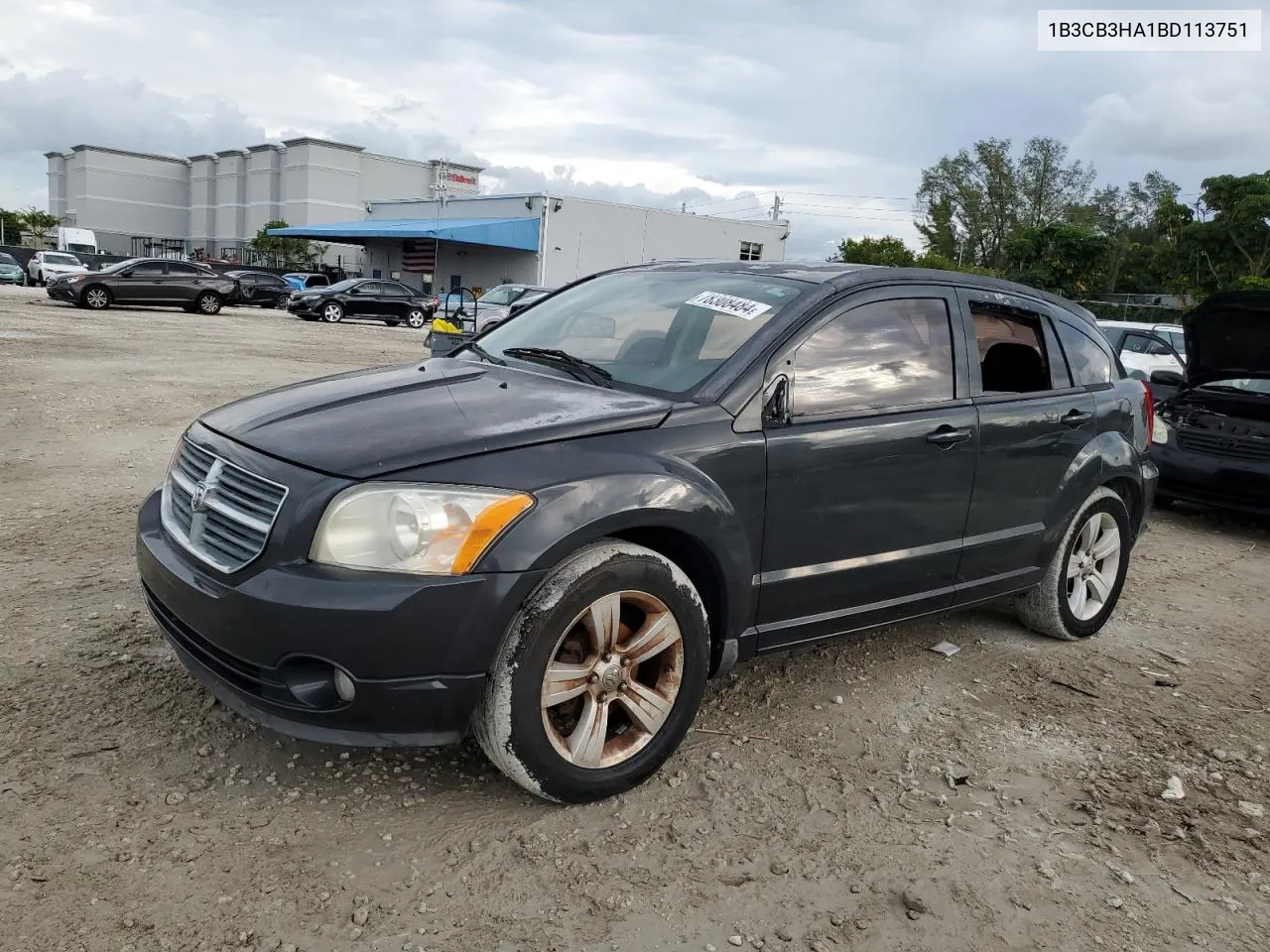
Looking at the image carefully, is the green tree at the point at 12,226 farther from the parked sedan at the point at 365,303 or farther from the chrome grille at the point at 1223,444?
the chrome grille at the point at 1223,444

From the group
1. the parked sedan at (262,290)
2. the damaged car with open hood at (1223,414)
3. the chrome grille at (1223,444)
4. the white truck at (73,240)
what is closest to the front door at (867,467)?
the damaged car with open hood at (1223,414)

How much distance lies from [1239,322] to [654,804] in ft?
21.4

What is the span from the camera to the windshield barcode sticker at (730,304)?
362 centimetres

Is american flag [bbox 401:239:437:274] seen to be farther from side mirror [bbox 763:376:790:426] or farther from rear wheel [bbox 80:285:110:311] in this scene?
side mirror [bbox 763:376:790:426]

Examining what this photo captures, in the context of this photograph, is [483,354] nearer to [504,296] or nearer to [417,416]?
[417,416]

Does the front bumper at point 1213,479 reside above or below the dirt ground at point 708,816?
above

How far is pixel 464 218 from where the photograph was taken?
151 feet

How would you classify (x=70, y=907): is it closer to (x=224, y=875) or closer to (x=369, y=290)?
(x=224, y=875)

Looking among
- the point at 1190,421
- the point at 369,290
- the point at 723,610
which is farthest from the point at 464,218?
the point at 723,610

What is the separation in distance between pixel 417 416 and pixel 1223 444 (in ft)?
22.1

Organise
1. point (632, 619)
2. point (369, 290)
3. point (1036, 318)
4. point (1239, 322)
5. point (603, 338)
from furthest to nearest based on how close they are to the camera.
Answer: point (369, 290) → point (1239, 322) → point (1036, 318) → point (603, 338) → point (632, 619)

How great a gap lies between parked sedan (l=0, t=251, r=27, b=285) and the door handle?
42.8 meters

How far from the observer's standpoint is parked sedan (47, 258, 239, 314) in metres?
25.2

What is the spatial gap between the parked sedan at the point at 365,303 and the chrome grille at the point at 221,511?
26.5 metres
